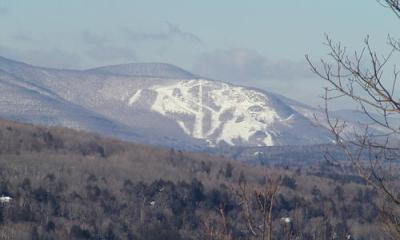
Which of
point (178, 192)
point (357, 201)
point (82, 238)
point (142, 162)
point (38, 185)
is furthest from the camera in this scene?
point (142, 162)

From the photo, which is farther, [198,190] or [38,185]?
[198,190]

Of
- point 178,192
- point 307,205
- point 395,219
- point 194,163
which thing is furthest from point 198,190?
point 395,219

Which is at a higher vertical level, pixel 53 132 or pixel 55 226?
pixel 53 132

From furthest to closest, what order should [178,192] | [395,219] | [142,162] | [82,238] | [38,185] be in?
[142,162]
[178,192]
[38,185]
[82,238]
[395,219]

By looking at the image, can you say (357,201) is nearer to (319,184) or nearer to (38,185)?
(319,184)

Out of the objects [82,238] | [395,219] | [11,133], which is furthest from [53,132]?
[395,219]

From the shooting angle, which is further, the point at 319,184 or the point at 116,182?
the point at 319,184

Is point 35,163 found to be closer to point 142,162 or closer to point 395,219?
point 142,162
